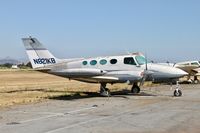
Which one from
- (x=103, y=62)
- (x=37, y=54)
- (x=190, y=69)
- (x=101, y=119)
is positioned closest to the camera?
(x=101, y=119)

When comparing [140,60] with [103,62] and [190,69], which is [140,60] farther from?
[190,69]

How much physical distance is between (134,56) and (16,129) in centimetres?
1476

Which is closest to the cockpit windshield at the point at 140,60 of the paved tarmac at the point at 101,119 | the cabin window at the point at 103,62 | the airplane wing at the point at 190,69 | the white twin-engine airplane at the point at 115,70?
the white twin-engine airplane at the point at 115,70

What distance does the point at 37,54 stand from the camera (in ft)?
96.6

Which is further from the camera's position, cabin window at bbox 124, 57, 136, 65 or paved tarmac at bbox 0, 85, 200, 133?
cabin window at bbox 124, 57, 136, 65

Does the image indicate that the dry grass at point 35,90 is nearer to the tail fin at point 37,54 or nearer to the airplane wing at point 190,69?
the tail fin at point 37,54

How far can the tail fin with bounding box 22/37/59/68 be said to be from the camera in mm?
28938

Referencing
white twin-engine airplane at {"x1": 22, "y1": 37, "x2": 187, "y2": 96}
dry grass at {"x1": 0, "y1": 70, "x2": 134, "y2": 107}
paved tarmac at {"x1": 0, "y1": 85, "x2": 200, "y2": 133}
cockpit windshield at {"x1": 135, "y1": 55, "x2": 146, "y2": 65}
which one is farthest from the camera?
cockpit windshield at {"x1": 135, "y1": 55, "x2": 146, "y2": 65}

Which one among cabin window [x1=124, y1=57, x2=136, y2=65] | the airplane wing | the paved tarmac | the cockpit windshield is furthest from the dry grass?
the airplane wing

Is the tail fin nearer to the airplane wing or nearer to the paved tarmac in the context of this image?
the paved tarmac

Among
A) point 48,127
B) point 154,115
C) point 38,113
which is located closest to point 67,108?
point 38,113

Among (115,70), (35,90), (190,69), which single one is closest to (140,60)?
(115,70)

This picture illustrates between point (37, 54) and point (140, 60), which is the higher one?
point (37, 54)

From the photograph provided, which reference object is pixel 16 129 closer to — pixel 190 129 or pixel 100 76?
pixel 190 129
